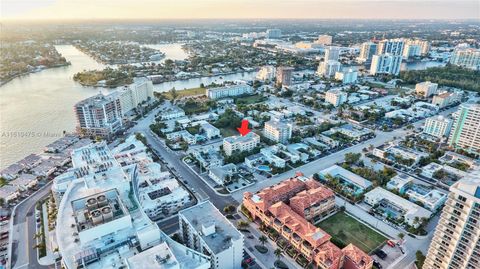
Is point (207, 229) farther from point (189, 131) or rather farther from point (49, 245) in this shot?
point (189, 131)

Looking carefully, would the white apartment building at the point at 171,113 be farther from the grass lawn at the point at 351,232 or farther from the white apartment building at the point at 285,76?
the grass lawn at the point at 351,232

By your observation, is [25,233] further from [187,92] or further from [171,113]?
[187,92]

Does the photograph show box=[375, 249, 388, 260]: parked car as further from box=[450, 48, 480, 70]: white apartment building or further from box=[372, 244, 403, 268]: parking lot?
box=[450, 48, 480, 70]: white apartment building

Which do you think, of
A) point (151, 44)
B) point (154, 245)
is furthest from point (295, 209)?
point (151, 44)

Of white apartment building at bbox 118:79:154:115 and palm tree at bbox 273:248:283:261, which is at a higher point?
white apartment building at bbox 118:79:154:115

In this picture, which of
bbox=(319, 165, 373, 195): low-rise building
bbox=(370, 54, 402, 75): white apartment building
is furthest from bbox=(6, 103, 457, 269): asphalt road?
bbox=(370, 54, 402, 75): white apartment building

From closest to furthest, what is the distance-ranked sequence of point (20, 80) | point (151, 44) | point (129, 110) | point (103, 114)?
point (103, 114), point (129, 110), point (20, 80), point (151, 44)

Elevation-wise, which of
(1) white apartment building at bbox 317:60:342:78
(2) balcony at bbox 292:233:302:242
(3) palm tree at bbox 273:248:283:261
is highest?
(1) white apartment building at bbox 317:60:342:78

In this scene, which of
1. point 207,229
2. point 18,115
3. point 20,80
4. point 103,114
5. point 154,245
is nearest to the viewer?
point 154,245
